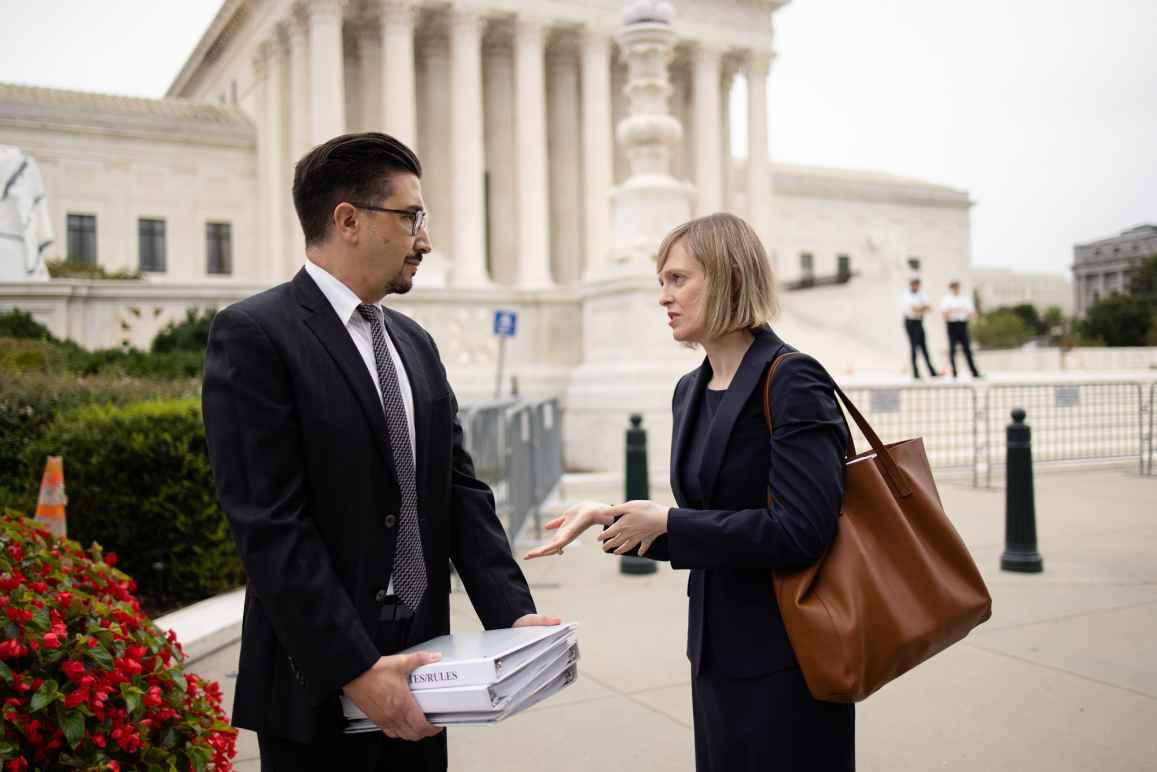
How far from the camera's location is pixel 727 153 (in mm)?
47875

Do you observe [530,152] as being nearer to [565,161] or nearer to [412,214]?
[565,161]

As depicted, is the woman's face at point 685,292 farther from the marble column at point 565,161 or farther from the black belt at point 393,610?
the marble column at point 565,161

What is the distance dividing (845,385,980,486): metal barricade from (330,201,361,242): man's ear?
455 inches

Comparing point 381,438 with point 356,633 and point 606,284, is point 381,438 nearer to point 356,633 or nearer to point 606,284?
point 356,633

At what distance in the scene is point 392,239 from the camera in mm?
2363

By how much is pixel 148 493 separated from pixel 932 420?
1140 cm

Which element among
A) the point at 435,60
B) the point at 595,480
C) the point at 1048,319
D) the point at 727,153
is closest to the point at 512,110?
the point at 435,60

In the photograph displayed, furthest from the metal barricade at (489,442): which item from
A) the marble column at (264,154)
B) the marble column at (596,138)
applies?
the marble column at (264,154)

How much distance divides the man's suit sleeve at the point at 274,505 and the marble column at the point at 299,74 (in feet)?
123

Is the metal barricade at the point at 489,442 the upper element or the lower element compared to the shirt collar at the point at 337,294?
lower

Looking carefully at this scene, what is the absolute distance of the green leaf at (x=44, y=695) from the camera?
8.67ft

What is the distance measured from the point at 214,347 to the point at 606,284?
13092 mm

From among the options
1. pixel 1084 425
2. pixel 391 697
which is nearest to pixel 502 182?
pixel 1084 425

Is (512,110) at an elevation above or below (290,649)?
above
